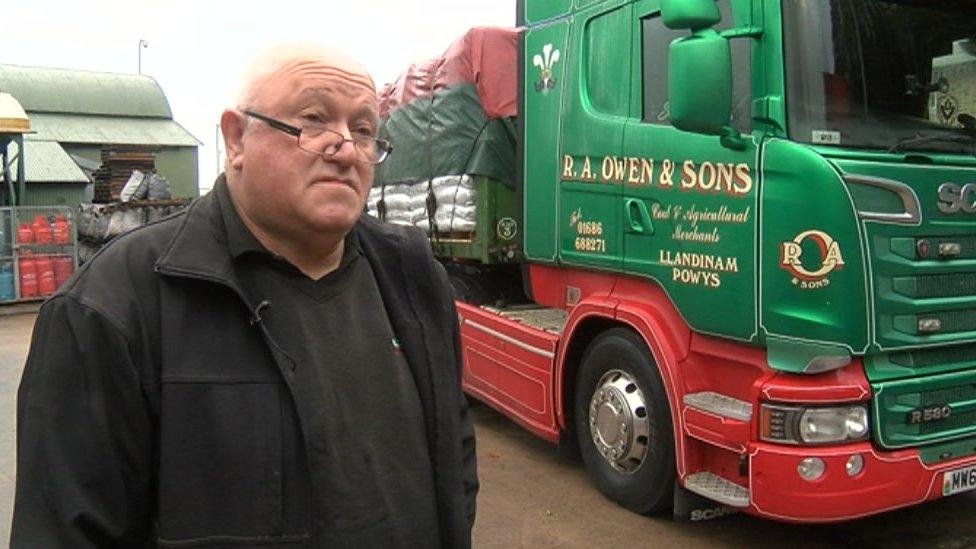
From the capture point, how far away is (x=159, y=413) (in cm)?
148

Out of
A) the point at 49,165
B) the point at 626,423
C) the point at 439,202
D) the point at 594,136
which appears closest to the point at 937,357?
the point at 626,423

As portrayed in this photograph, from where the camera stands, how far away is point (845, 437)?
3.53 m

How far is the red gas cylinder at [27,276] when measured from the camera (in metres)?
14.5

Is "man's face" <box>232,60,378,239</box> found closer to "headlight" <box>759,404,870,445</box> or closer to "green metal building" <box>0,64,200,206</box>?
"headlight" <box>759,404,870,445</box>

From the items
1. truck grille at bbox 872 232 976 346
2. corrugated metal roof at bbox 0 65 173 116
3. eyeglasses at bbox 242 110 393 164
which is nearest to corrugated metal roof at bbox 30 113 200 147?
corrugated metal roof at bbox 0 65 173 116

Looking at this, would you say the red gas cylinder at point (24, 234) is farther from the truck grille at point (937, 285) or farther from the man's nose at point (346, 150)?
the man's nose at point (346, 150)

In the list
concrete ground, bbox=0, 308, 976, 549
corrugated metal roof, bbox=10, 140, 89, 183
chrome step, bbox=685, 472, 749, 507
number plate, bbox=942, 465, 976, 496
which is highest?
corrugated metal roof, bbox=10, 140, 89, 183

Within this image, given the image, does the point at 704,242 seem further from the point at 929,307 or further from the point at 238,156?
the point at 238,156

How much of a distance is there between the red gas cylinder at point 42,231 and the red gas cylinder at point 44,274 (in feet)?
0.97

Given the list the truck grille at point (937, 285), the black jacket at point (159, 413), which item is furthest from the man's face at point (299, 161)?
the truck grille at point (937, 285)

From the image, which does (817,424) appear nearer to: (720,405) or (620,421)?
(720,405)

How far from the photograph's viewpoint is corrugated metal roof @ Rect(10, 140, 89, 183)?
2455 cm

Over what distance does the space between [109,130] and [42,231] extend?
18753 mm

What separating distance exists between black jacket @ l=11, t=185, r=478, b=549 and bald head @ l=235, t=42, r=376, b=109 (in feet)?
0.90
